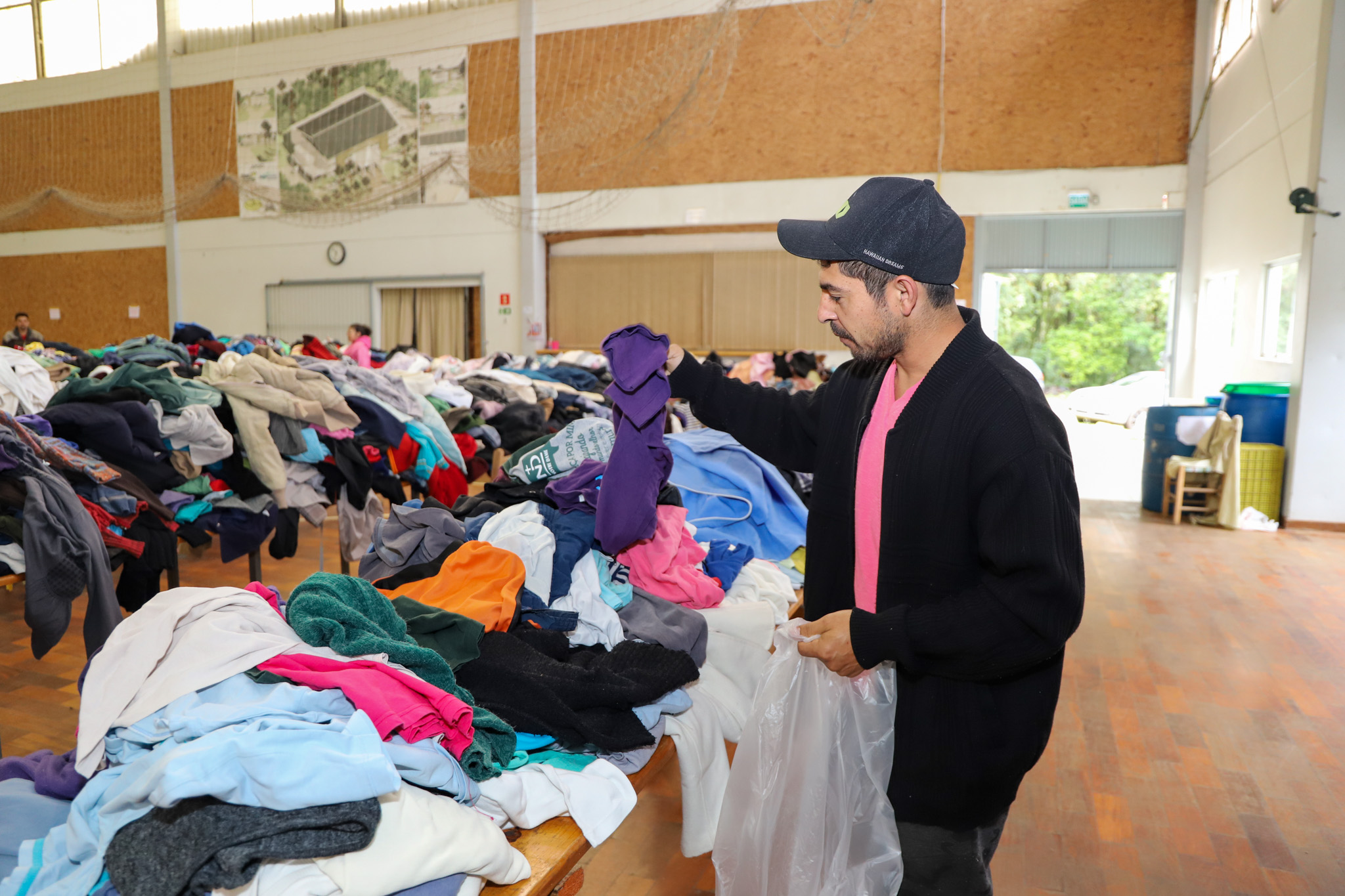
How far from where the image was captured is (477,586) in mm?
1770

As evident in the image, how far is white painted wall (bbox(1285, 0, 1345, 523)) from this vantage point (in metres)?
5.95

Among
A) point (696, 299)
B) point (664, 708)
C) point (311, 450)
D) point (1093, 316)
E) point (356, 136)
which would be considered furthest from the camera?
point (1093, 316)

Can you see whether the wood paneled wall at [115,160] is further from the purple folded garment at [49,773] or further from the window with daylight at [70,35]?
the purple folded garment at [49,773]

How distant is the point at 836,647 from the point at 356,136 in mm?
12772

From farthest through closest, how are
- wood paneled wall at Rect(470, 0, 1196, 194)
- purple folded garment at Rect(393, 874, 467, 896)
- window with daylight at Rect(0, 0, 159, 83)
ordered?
window with daylight at Rect(0, 0, 159, 83) < wood paneled wall at Rect(470, 0, 1196, 194) < purple folded garment at Rect(393, 874, 467, 896)

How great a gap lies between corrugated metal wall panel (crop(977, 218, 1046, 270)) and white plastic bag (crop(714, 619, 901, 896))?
9480 millimetres

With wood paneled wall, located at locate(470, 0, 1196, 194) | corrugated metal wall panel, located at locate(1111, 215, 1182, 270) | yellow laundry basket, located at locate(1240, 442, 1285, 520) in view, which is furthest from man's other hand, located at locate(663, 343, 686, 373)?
corrugated metal wall panel, located at locate(1111, 215, 1182, 270)

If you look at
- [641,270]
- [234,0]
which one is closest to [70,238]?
[234,0]

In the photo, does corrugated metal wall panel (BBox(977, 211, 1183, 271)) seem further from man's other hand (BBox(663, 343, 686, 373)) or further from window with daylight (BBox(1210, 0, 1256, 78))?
man's other hand (BBox(663, 343, 686, 373))

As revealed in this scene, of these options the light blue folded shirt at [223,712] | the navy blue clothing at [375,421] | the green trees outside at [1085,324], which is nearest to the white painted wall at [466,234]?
the navy blue clothing at [375,421]

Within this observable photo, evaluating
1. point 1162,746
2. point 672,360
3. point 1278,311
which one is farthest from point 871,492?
point 1278,311

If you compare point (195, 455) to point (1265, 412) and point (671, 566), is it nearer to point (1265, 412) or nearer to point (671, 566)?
point (671, 566)

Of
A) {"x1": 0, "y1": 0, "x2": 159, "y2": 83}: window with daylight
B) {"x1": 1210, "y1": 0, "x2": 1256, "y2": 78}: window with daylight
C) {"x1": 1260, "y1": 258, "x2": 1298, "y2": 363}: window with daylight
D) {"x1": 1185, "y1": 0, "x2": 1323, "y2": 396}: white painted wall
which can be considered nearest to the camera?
{"x1": 1185, "y1": 0, "x2": 1323, "y2": 396}: white painted wall

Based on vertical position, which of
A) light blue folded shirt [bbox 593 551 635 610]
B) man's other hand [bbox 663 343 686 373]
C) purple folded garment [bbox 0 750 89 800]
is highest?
man's other hand [bbox 663 343 686 373]
